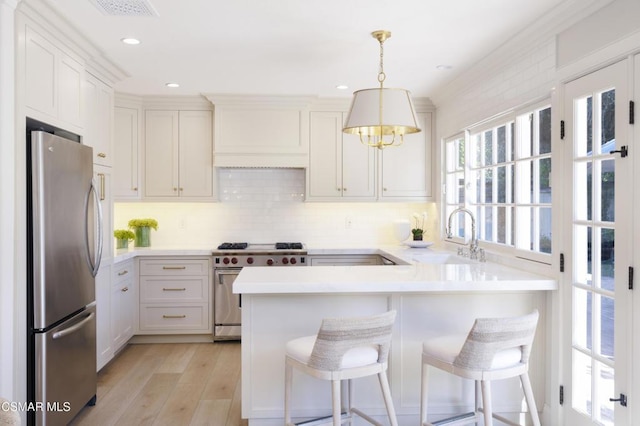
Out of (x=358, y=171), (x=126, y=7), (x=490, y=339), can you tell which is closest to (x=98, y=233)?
(x=126, y=7)

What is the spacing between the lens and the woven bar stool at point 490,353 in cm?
220

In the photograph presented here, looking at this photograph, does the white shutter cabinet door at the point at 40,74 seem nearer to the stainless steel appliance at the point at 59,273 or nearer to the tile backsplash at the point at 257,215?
the stainless steel appliance at the point at 59,273

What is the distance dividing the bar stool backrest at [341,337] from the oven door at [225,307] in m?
2.62

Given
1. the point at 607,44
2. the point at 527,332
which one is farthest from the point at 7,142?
the point at 607,44

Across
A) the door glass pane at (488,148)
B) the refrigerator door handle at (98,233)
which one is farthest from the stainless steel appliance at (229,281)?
the door glass pane at (488,148)

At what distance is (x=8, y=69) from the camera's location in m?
2.38

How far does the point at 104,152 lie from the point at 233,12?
1711mm

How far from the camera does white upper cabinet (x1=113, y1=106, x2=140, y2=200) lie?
4.88 meters

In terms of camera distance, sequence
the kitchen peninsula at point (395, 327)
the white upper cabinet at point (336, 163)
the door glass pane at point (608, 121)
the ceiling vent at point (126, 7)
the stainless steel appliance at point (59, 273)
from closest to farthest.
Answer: the door glass pane at point (608, 121), the stainless steel appliance at point (59, 273), the ceiling vent at point (126, 7), the kitchen peninsula at point (395, 327), the white upper cabinet at point (336, 163)

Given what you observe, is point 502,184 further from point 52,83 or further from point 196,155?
point 52,83

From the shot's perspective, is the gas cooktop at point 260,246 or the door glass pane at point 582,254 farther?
the gas cooktop at point 260,246

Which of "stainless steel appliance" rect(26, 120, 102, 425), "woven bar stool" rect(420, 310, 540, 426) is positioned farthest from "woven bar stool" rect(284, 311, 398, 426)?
"stainless steel appliance" rect(26, 120, 102, 425)

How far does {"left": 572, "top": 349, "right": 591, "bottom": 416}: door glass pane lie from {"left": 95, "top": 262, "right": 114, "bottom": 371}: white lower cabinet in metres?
3.29

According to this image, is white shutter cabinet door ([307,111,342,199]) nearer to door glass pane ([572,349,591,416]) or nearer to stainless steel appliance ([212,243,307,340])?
stainless steel appliance ([212,243,307,340])
